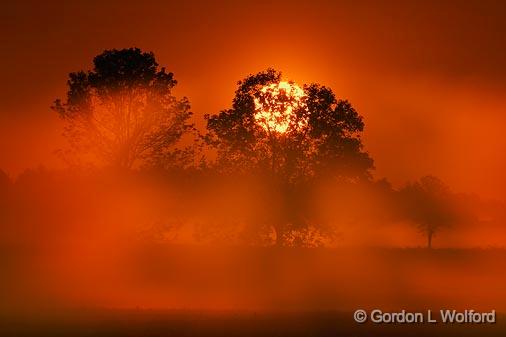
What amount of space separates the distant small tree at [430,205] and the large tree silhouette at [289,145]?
34.8 meters

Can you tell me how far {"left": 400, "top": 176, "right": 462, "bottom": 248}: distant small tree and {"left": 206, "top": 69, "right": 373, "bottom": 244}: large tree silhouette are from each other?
34.8 metres

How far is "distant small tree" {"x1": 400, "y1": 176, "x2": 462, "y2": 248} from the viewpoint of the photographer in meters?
91.4

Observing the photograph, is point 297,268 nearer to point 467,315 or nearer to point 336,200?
point 336,200

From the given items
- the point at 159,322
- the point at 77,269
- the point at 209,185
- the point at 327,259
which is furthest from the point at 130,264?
the point at 159,322

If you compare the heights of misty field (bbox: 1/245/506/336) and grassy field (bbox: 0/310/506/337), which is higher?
misty field (bbox: 1/245/506/336)

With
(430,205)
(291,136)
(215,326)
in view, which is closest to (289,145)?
(291,136)

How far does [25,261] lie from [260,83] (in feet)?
55.2

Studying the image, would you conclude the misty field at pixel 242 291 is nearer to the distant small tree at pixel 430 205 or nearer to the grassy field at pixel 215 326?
the grassy field at pixel 215 326

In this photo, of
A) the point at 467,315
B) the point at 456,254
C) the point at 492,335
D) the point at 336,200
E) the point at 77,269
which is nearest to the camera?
the point at 492,335

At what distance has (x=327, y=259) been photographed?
179ft

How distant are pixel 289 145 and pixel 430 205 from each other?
43982 mm

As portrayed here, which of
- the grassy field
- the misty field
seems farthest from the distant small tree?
the grassy field

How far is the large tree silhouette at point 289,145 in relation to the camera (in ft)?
175

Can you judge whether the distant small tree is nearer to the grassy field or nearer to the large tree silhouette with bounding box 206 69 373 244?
the large tree silhouette with bounding box 206 69 373 244
